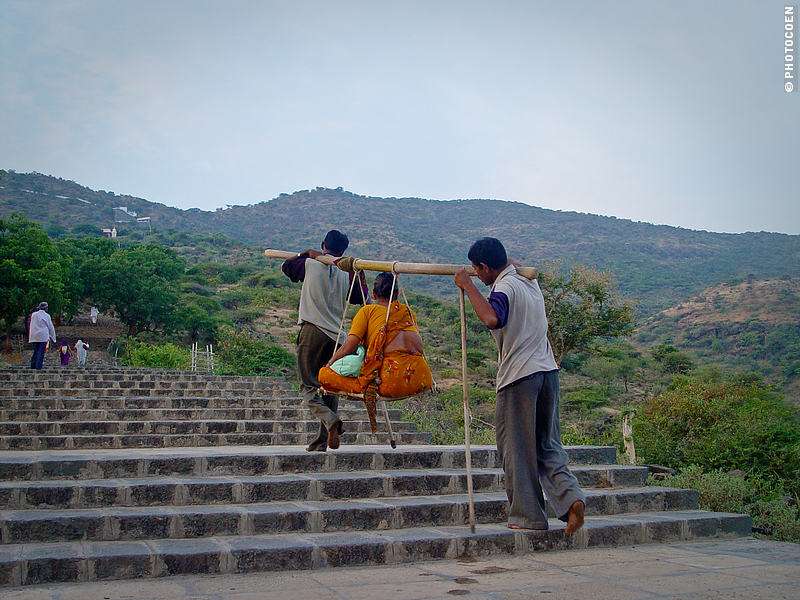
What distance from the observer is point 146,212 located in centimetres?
9000

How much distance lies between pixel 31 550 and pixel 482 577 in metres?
2.63

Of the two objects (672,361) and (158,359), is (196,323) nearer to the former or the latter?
(158,359)

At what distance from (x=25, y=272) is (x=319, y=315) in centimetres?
2843

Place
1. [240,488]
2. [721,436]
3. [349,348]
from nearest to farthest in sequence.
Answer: [240,488]
[349,348]
[721,436]

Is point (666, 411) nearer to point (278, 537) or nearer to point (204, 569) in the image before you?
point (278, 537)

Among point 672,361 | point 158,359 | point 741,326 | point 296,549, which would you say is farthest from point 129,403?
point 741,326

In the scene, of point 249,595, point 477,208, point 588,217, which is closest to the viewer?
point 249,595

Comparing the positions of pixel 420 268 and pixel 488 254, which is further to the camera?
pixel 420 268

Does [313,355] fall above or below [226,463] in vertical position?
above

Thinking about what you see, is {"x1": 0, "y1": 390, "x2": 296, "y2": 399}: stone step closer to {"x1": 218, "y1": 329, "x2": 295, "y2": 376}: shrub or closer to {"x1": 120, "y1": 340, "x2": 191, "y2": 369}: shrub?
{"x1": 218, "y1": 329, "x2": 295, "y2": 376}: shrub

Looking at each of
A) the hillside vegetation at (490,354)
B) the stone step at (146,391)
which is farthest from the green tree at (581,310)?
the stone step at (146,391)

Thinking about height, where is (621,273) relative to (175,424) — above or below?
above

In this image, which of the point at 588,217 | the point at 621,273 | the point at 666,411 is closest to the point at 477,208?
the point at 588,217

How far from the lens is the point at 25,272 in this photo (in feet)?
104
